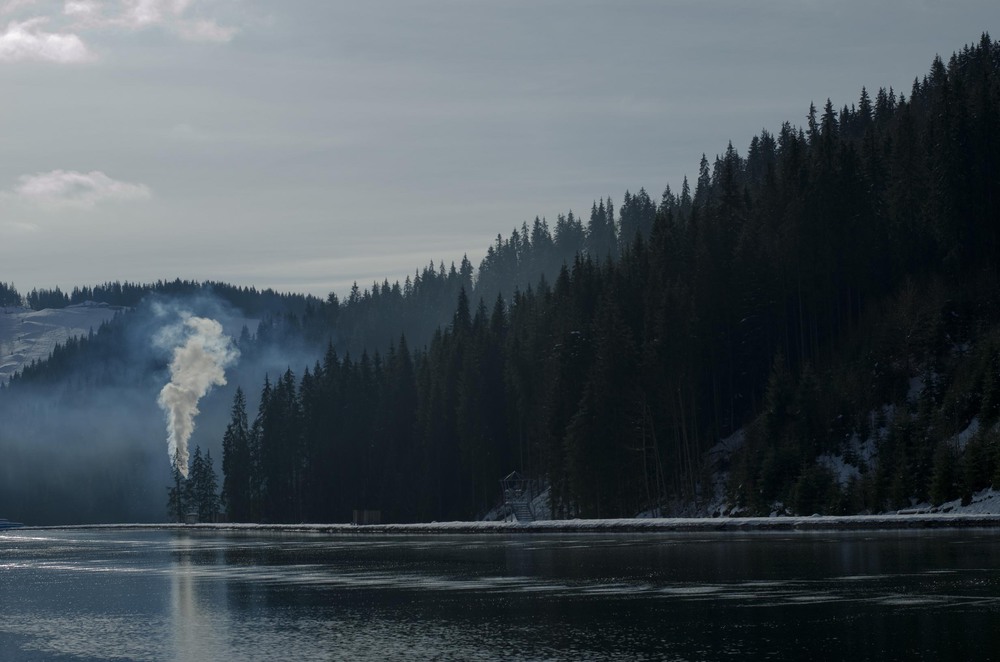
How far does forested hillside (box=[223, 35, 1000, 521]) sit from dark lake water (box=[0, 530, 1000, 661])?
17.8m

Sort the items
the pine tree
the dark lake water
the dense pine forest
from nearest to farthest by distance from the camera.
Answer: the dark lake water → the dense pine forest → the pine tree

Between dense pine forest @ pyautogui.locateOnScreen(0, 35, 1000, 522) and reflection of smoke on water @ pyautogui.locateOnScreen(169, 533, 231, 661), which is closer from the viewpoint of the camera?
reflection of smoke on water @ pyautogui.locateOnScreen(169, 533, 231, 661)

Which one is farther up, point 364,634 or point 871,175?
point 871,175

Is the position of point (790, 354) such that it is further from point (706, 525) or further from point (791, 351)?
point (706, 525)

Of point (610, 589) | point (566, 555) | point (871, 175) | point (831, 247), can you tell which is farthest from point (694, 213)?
point (610, 589)

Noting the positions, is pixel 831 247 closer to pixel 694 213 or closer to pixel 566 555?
pixel 694 213

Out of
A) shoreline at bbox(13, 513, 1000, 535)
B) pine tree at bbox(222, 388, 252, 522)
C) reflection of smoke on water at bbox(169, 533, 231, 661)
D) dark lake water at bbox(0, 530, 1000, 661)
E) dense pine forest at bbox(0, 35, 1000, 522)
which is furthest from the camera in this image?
pine tree at bbox(222, 388, 252, 522)

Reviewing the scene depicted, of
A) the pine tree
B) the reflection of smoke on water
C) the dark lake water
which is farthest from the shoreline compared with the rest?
the pine tree

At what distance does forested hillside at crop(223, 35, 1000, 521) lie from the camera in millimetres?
82812

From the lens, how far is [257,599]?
46.3 meters

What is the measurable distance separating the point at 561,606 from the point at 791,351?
2919 inches

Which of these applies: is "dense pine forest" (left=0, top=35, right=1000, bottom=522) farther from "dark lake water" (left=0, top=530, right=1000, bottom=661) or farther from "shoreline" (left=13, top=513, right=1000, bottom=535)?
"dark lake water" (left=0, top=530, right=1000, bottom=661)

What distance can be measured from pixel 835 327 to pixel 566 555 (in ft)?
160

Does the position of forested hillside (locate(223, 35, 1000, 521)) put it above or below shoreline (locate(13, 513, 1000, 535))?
above
